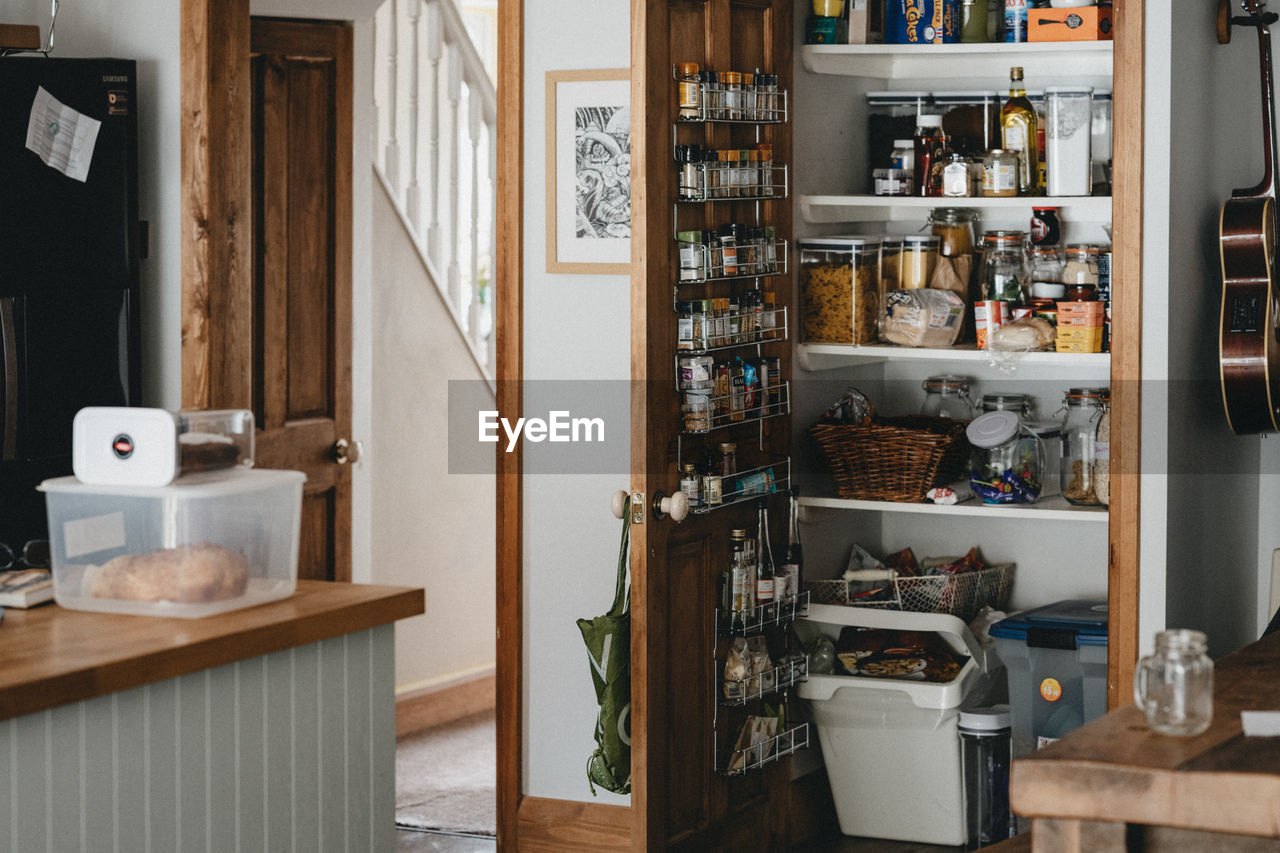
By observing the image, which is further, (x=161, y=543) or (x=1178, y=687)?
(x=161, y=543)

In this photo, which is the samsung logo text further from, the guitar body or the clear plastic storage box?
the guitar body

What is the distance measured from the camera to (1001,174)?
3863mm

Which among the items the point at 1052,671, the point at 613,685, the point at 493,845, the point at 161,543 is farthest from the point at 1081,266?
the point at 161,543

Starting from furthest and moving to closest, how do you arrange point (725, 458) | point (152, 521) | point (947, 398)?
point (947, 398)
point (725, 458)
point (152, 521)

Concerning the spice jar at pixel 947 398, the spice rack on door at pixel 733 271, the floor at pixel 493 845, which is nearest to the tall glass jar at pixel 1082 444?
the spice jar at pixel 947 398

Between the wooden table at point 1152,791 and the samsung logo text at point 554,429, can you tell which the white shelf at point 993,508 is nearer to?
the samsung logo text at point 554,429

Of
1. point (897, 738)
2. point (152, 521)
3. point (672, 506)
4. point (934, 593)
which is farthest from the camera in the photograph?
point (934, 593)

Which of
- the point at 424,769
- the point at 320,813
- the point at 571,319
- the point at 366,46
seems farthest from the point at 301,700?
the point at 366,46

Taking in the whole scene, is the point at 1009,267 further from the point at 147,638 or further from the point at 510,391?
the point at 147,638

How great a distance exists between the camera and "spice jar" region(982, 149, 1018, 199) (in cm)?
386

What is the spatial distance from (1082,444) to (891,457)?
472 mm

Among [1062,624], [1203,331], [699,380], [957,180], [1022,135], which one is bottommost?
[1062,624]

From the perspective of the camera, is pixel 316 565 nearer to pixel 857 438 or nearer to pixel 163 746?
pixel 857 438

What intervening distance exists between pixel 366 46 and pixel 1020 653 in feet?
8.34
